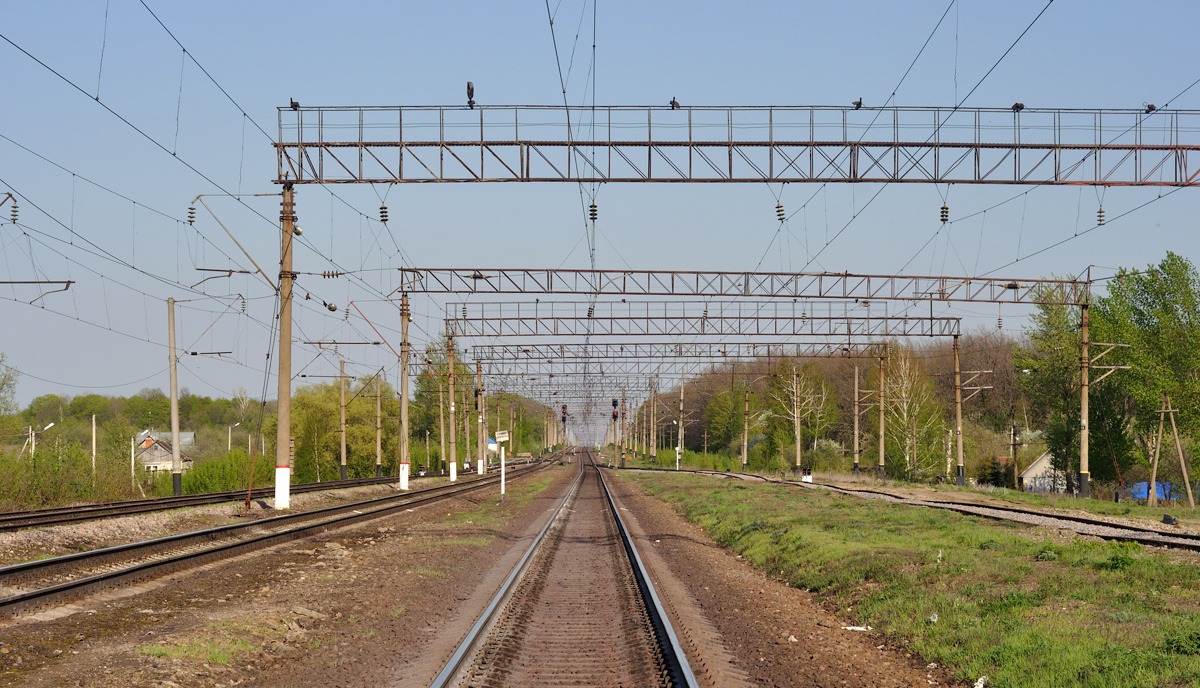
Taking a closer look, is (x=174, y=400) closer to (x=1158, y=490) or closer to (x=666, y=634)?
(x=666, y=634)

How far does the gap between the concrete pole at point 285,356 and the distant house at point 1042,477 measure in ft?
188

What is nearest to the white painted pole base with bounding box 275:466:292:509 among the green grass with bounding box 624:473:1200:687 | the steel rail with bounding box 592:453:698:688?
the green grass with bounding box 624:473:1200:687

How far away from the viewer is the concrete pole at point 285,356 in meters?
31.4

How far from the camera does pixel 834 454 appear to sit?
89000 millimetres

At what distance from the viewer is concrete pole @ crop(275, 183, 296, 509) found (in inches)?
1235

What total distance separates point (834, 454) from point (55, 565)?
259 feet

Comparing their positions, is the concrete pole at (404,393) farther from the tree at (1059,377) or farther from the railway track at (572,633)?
the tree at (1059,377)

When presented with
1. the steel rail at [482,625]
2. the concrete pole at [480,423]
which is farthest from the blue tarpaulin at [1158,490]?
the steel rail at [482,625]

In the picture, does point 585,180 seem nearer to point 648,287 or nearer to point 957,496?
point 648,287

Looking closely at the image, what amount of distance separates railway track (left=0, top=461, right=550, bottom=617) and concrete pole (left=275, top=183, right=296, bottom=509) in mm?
2537

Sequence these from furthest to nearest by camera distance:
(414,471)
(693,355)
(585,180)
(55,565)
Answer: (414,471), (693,355), (585,180), (55,565)

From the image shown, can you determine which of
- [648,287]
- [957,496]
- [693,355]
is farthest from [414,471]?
[957,496]

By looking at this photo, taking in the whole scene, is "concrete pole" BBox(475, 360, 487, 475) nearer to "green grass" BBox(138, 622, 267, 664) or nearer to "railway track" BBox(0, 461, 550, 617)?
"railway track" BBox(0, 461, 550, 617)

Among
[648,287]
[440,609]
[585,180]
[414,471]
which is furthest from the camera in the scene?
[414,471]
